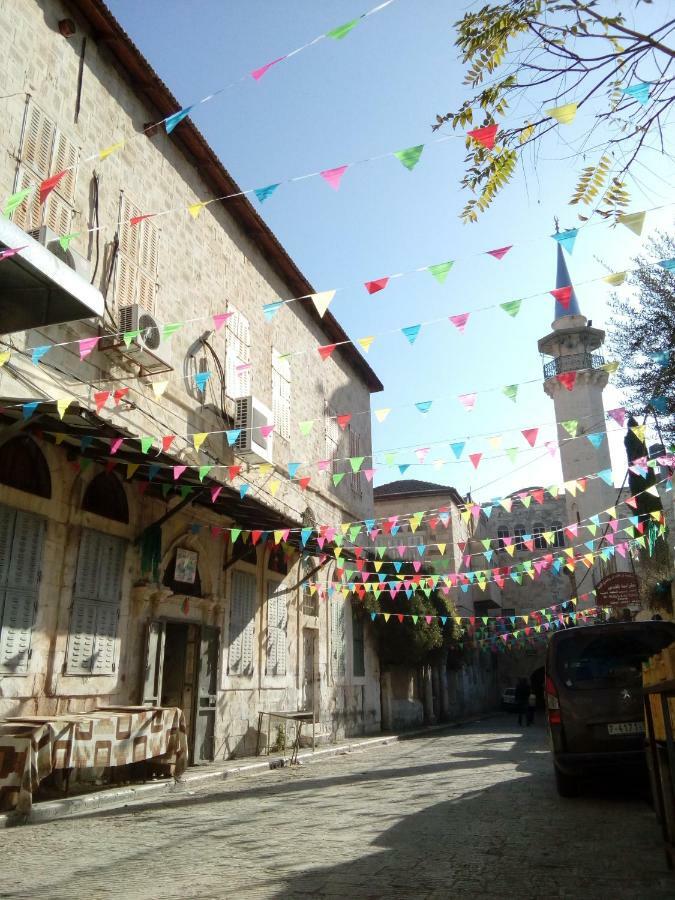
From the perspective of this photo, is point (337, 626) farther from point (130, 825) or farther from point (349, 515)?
point (130, 825)

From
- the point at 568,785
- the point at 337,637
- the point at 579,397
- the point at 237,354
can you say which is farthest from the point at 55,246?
the point at 579,397

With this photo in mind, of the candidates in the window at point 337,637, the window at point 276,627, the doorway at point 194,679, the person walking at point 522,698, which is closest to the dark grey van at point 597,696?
the doorway at point 194,679

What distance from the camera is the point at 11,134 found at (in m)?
8.35

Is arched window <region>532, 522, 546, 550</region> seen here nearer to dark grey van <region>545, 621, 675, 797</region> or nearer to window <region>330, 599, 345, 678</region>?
window <region>330, 599, 345, 678</region>

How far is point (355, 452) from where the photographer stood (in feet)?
67.4

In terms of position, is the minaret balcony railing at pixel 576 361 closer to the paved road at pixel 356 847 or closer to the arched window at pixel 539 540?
the arched window at pixel 539 540

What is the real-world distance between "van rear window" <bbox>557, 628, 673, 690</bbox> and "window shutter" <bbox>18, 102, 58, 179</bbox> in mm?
8478

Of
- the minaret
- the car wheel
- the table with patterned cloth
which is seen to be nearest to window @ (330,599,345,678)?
the table with patterned cloth

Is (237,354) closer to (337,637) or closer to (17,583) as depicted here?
(17,583)

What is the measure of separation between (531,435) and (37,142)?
7539 millimetres

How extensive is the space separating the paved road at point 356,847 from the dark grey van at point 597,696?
42 centimetres

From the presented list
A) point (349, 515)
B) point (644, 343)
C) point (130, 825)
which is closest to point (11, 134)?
point (130, 825)

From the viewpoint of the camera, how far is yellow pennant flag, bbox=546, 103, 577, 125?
3.93 m

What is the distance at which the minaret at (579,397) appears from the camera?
3150cm
